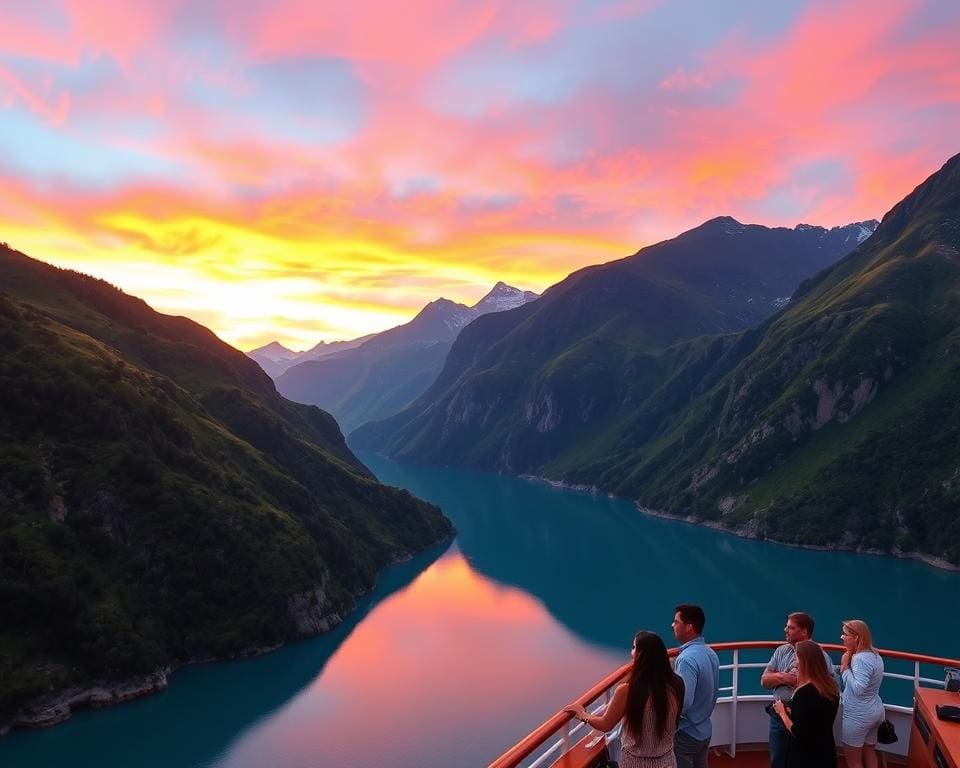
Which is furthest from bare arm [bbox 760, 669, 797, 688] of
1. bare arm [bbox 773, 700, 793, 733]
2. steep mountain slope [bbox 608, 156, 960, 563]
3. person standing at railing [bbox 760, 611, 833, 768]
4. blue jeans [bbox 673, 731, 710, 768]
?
steep mountain slope [bbox 608, 156, 960, 563]

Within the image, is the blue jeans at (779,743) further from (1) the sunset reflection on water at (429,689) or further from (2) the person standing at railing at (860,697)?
(1) the sunset reflection on water at (429,689)

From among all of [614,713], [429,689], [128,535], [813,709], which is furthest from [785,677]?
[128,535]

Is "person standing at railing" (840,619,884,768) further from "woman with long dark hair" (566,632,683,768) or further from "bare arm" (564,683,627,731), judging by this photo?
"bare arm" (564,683,627,731)

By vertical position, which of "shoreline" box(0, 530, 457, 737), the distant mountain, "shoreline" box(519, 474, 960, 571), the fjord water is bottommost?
"shoreline" box(519, 474, 960, 571)

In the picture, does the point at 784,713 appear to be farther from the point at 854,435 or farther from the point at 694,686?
the point at 854,435

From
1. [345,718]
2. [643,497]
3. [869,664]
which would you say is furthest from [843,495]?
[869,664]

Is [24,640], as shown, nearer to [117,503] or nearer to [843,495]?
[117,503]

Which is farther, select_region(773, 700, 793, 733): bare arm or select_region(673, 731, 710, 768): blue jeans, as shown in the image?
select_region(773, 700, 793, 733): bare arm
